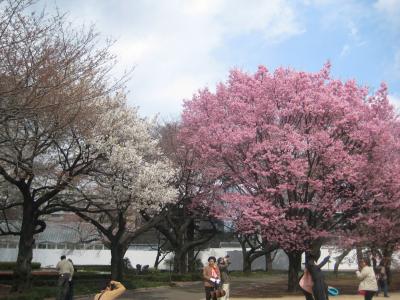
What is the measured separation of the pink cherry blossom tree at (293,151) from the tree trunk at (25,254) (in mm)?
7956

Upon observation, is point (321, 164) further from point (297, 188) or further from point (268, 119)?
point (268, 119)

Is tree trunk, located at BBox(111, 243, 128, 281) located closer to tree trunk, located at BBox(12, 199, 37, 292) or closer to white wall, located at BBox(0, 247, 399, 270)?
tree trunk, located at BBox(12, 199, 37, 292)

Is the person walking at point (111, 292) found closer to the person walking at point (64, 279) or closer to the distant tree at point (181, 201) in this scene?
the person walking at point (64, 279)

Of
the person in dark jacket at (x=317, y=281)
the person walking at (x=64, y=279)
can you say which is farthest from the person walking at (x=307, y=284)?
the person walking at (x=64, y=279)

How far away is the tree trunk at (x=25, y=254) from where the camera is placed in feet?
58.8

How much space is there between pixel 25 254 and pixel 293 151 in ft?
36.9

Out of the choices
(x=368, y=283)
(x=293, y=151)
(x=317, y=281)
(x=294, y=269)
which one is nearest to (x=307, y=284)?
(x=317, y=281)

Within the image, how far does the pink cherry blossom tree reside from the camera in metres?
20.6

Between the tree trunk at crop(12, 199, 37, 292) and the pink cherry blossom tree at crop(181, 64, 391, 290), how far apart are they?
7.96 m

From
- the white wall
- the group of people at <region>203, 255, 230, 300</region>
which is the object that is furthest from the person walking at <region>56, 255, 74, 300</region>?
the white wall

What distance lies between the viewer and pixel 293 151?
828 inches

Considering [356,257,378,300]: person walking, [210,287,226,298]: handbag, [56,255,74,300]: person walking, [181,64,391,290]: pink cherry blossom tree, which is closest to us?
[356,257,378,300]: person walking

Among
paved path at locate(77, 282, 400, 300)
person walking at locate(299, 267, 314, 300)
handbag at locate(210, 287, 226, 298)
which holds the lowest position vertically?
paved path at locate(77, 282, 400, 300)

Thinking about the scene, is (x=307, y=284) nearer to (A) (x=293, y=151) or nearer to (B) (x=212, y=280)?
(B) (x=212, y=280)
